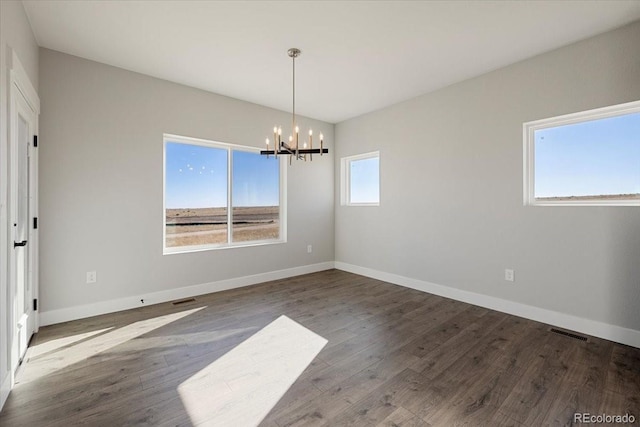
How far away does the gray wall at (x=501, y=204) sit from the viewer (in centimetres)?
261

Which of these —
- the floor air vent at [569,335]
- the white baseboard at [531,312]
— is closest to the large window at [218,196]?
the white baseboard at [531,312]

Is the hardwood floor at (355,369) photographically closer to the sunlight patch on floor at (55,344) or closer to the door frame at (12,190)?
the sunlight patch on floor at (55,344)

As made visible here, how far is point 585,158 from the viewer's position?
9.32 ft

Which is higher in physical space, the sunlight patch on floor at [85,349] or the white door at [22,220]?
the white door at [22,220]

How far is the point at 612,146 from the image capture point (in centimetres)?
269

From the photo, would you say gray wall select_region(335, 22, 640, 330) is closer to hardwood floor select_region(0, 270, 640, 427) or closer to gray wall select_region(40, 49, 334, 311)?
hardwood floor select_region(0, 270, 640, 427)

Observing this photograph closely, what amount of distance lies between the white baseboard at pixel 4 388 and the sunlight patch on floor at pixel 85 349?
0.14 metres

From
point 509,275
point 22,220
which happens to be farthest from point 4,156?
point 509,275

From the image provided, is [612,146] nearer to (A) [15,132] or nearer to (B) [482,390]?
(B) [482,390]

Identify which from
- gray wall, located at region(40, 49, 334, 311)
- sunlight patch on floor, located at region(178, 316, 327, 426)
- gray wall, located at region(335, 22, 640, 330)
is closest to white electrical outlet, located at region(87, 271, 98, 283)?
gray wall, located at region(40, 49, 334, 311)

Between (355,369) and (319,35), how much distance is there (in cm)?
294

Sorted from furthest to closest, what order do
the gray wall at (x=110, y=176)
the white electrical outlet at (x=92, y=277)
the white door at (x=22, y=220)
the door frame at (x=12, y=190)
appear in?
the white electrical outlet at (x=92, y=277)
the gray wall at (x=110, y=176)
the white door at (x=22, y=220)
the door frame at (x=12, y=190)

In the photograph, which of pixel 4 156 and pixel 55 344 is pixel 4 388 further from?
pixel 4 156

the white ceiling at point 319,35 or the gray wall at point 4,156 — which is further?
the white ceiling at point 319,35
